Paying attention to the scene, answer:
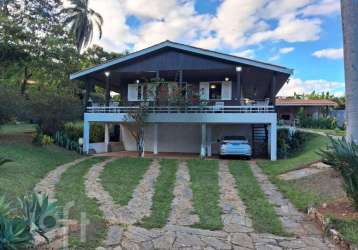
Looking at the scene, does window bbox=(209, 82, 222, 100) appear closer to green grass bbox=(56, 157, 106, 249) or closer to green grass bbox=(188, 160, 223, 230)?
green grass bbox=(188, 160, 223, 230)

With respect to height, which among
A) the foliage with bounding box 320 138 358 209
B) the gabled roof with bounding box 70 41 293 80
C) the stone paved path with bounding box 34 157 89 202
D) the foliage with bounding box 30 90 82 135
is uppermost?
the gabled roof with bounding box 70 41 293 80

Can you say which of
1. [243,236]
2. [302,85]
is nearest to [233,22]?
[243,236]

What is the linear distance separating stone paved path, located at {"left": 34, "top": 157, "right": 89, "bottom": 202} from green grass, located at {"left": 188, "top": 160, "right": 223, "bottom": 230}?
3.33 metres

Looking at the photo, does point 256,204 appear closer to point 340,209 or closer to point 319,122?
point 340,209

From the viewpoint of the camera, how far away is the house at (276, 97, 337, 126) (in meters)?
39.1

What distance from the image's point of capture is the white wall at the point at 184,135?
18645 millimetres

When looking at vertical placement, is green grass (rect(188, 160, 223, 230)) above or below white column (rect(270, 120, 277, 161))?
below

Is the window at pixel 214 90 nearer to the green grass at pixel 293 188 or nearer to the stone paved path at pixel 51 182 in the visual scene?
the green grass at pixel 293 188

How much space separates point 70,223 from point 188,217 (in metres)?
2.29

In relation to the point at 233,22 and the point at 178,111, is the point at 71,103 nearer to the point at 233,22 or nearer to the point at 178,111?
the point at 178,111

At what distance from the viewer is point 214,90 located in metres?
19.2

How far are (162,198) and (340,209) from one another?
3979 mm

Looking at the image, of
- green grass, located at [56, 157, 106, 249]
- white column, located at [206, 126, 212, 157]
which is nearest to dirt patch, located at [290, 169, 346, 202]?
green grass, located at [56, 157, 106, 249]

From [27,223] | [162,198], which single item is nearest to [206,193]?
[162,198]
